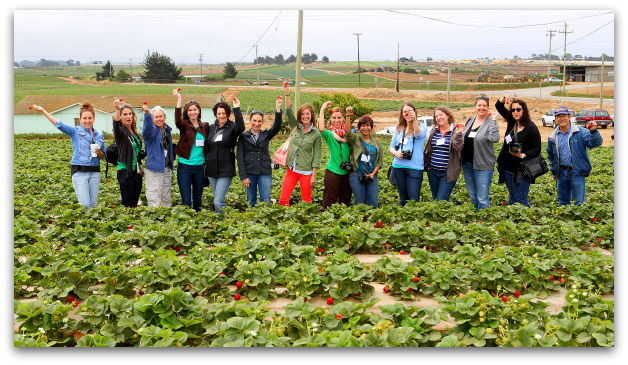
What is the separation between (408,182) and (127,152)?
4.08 m

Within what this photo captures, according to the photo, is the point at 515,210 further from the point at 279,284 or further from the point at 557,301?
the point at 279,284

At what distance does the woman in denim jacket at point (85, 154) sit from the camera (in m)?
6.45

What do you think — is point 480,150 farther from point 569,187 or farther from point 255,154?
point 255,154

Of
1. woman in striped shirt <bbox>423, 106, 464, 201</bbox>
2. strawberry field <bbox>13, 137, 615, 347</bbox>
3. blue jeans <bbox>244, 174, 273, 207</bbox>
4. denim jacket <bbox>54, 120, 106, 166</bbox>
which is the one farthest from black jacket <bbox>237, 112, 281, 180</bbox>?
woman in striped shirt <bbox>423, 106, 464, 201</bbox>

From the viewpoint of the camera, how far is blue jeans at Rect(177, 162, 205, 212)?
267 inches

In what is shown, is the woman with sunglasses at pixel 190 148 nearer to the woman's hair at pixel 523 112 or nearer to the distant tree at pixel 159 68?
the woman's hair at pixel 523 112

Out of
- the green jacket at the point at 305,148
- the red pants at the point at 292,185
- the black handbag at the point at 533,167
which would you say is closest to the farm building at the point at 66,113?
the red pants at the point at 292,185

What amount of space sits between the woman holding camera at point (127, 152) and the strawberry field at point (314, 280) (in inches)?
18.8

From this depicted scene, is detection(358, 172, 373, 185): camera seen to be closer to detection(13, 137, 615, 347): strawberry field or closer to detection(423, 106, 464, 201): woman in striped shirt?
detection(13, 137, 615, 347): strawberry field

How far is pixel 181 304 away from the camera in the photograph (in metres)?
3.52

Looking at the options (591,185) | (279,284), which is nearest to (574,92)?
(591,185)

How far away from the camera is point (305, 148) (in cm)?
674
